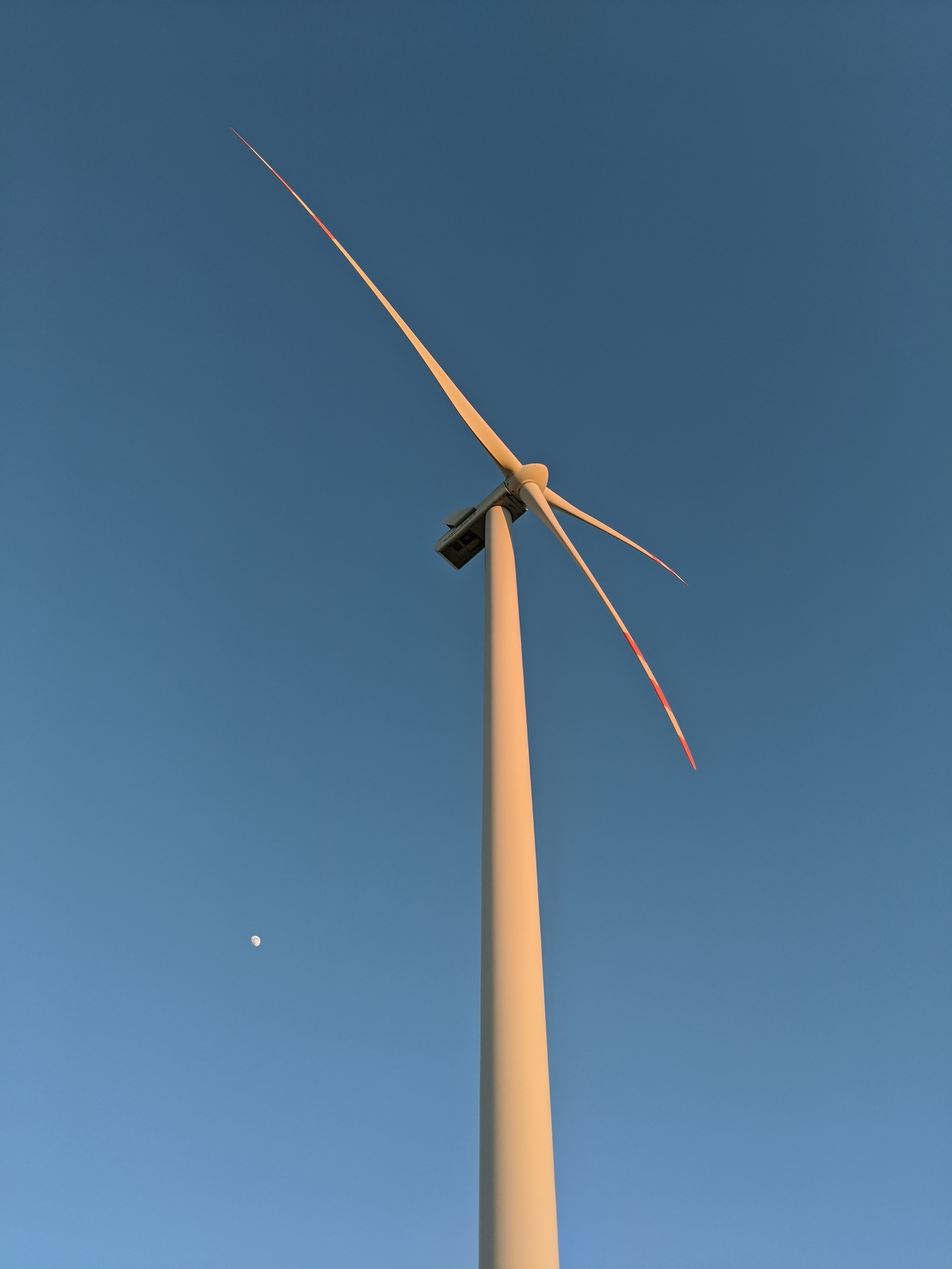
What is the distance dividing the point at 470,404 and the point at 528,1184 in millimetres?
14780

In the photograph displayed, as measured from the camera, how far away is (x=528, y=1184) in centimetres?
1013

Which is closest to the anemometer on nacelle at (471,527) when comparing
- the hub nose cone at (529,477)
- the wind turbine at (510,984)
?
the hub nose cone at (529,477)

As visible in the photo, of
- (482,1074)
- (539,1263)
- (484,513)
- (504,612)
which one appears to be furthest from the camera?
(484,513)

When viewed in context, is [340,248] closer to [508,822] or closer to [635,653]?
[635,653]

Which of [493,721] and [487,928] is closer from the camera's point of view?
[487,928]

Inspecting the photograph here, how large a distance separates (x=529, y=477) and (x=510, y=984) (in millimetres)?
10325

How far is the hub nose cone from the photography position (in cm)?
1838

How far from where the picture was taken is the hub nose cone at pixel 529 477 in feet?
60.3

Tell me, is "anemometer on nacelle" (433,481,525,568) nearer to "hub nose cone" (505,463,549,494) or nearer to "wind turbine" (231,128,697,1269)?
"hub nose cone" (505,463,549,494)

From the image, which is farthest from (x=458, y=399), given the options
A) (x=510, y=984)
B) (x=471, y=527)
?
(x=510, y=984)

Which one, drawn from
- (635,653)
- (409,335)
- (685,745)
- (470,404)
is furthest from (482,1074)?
(409,335)

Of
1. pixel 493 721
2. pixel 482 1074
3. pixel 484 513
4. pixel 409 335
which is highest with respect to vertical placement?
pixel 409 335

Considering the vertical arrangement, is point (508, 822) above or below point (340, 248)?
below

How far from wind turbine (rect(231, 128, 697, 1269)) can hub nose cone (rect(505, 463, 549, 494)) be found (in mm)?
2159
